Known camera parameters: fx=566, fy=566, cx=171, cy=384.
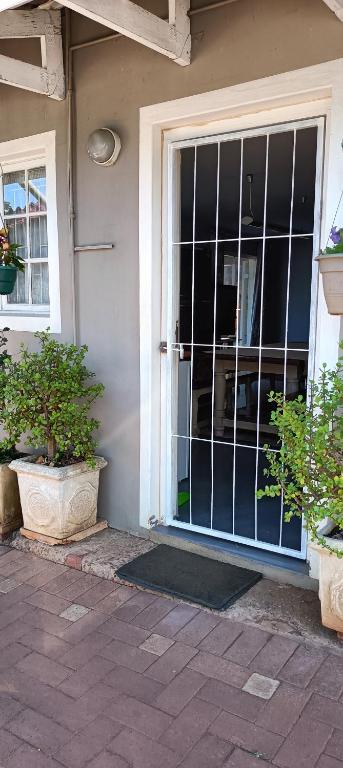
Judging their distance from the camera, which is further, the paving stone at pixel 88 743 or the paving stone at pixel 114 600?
the paving stone at pixel 114 600

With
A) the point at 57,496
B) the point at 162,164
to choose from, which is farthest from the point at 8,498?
the point at 162,164

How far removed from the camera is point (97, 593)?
2.95m

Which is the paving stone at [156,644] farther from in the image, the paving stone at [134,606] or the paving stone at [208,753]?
the paving stone at [208,753]

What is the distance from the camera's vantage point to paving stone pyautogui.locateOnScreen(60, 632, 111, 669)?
7.92ft

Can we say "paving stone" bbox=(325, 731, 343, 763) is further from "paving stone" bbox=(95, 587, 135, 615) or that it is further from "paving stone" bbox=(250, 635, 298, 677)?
"paving stone" bbox=(95, 587, 135, 615)

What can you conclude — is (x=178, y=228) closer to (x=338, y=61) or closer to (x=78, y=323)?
(x=78, y=323)

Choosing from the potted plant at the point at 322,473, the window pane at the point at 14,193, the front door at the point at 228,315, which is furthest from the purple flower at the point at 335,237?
the window pane at the point at 14,193

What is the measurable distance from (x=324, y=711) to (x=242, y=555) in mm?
1065

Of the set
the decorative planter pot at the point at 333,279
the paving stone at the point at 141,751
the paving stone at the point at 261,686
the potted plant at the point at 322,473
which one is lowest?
the paving stone at the point at 141,751

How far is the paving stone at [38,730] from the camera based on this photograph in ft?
6.47

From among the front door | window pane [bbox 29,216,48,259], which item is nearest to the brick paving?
the front door

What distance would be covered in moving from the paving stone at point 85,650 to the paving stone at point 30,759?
455mm

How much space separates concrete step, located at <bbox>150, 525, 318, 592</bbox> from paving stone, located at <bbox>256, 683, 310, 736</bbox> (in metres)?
0.72

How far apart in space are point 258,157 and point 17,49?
1.84 meters
